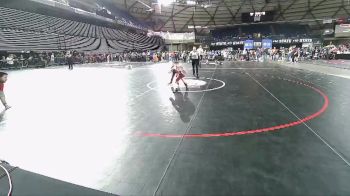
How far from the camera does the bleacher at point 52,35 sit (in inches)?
937

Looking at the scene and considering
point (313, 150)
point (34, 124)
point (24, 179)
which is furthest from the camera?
point (34, 124)

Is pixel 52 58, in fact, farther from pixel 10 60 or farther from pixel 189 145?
pixel 189 145

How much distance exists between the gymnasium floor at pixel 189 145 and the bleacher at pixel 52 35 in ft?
70.5

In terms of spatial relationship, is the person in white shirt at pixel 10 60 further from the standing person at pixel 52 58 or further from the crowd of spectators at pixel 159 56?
the standing person at pixel 52 58

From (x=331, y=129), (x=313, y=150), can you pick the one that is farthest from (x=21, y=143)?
(x=331, y=129)

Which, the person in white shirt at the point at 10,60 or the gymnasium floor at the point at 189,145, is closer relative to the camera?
the gymnasium floor at the point at 189,145

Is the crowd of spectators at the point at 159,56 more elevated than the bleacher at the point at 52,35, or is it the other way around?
the bleacher at the point at 52,35

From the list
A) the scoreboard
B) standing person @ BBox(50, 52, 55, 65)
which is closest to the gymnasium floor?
standing person @ BBox(50, 52, 55, 65)

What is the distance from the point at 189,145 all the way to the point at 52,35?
29.6m

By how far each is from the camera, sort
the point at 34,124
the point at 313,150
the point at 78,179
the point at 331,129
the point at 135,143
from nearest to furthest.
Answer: the point at 78,179
the point at 313,150
the point at 135,143
the point at 331,129
the point at 34,124

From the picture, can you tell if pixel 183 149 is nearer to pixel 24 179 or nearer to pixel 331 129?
pixel 24 179

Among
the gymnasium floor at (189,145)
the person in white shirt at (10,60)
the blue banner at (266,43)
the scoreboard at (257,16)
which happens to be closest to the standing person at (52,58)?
the person in white shirt at (10,60)

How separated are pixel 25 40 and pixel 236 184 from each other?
28.2 m

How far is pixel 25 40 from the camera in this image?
24.8 metres
